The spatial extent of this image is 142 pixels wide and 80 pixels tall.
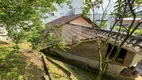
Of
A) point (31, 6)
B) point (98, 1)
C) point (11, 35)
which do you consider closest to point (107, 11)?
point (98, 1)

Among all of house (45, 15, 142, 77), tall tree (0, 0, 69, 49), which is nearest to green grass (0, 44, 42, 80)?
tall tree (0, 0, 69, 49)

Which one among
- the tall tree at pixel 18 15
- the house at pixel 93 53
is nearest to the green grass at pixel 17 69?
the tall tree at pixel 18 15

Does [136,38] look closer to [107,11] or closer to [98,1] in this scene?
[107,11]

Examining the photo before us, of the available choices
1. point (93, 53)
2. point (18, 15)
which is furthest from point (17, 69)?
point (93, 53)

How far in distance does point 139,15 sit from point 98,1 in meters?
2.13

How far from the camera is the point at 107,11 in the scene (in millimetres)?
6551

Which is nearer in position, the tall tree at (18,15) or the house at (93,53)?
the tall tree at (18,15)

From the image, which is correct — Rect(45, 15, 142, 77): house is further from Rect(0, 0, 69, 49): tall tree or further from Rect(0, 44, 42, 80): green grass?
Rect(0, 0, 69, 49): tall tree

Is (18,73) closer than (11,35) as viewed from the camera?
No

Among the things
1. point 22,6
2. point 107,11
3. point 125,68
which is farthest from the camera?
point 125,68

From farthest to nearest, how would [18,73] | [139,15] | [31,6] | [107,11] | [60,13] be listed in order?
[60,13]
[18,73]
[107,11]
[31,6]
[139,15]

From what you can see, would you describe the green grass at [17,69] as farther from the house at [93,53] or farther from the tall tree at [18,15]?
the house at [93,53]

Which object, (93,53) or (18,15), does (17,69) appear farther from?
(93,53)

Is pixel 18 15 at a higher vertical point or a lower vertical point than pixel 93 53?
higher
